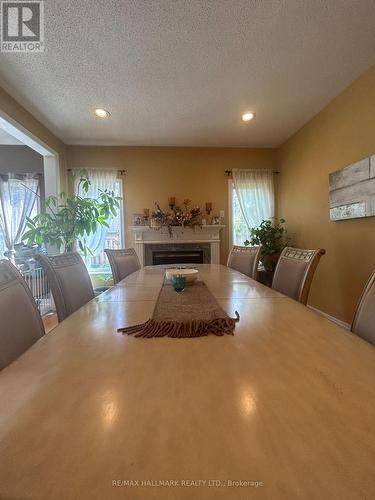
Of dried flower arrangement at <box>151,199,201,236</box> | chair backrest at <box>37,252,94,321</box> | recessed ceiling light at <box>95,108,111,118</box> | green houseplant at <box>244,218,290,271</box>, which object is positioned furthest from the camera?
dried flower arrangement at <box>151,199,201,236</box>

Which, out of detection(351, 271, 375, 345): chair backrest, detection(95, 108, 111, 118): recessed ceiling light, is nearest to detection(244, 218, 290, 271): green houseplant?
detection(95, 108, 111, 118): recessed ceiling light

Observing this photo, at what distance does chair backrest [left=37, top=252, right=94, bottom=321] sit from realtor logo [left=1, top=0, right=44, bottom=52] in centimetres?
165

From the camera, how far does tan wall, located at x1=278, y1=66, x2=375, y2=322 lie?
7.96 feet

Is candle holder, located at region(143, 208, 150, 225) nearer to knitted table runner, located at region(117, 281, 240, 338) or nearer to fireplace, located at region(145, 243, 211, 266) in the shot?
fireplace, located at region(145, 243, 211, 266)

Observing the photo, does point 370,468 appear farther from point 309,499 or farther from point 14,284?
point 14,284

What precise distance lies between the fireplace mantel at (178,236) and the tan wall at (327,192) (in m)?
1.21

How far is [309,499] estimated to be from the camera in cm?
27

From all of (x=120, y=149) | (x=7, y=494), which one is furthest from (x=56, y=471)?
(x=120, y=149)

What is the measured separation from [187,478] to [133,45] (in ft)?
8.29

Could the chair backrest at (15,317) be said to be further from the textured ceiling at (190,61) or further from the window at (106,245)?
the window at (106,245)

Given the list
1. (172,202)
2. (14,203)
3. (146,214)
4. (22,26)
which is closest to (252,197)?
(172,202)

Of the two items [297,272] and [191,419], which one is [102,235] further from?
[191,419]

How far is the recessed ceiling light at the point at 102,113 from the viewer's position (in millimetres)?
2949
